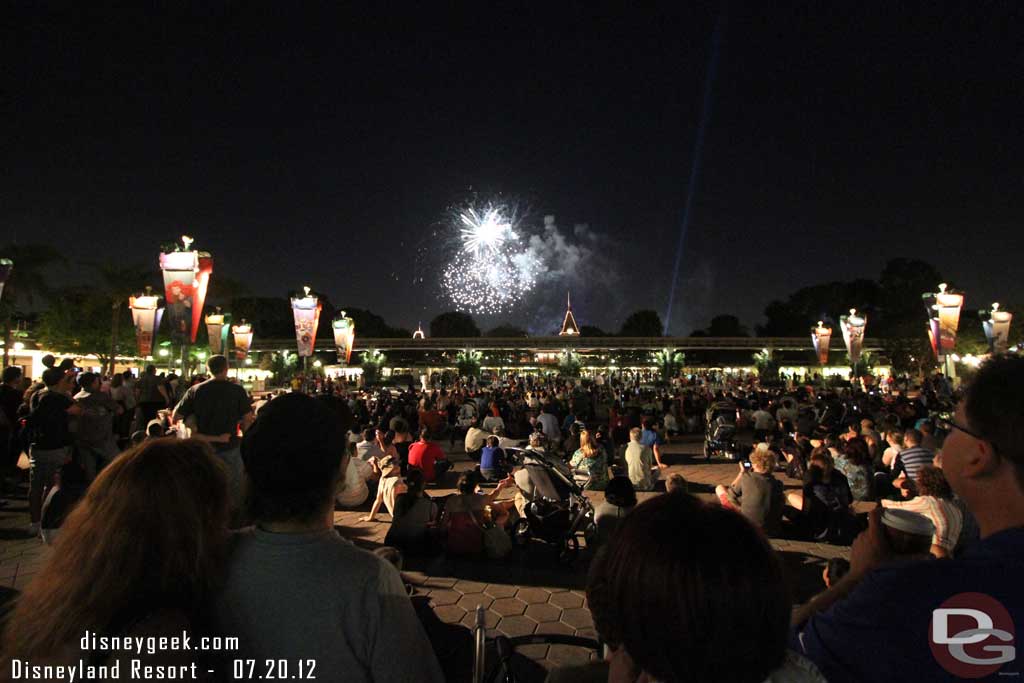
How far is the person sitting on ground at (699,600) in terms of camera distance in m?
1.02

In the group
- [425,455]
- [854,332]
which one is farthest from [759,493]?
[854,332]

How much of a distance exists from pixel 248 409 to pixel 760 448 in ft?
19.7

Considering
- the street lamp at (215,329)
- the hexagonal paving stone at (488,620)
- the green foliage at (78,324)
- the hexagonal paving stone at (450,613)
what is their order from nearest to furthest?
the hexagonal paving stone at (488,620) < the hexagonal paving stone at (450,613) < the street lamp at (215,329) < the green foliage at (78,324)

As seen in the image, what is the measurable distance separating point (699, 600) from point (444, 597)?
4.83m

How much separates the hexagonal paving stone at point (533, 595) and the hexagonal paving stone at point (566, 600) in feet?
0.27

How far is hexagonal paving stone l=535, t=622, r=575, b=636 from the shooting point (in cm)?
452

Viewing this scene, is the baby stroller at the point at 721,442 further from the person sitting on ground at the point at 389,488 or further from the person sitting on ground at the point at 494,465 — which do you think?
the person sitting on ground at the point at 389,488

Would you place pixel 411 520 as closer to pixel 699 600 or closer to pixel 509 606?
pixel 509 606

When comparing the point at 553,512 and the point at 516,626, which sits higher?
the point at 553,512

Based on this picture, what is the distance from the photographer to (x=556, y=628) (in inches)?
181

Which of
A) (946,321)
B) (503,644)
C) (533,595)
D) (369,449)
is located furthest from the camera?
(946,321)

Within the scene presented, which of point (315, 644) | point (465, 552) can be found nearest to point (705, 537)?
point (315, 644)

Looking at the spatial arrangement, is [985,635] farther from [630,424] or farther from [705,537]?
[630,424]

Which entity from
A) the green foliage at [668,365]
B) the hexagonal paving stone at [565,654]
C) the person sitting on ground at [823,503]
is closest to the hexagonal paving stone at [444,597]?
the hexagonal paving stone at [565,654]
